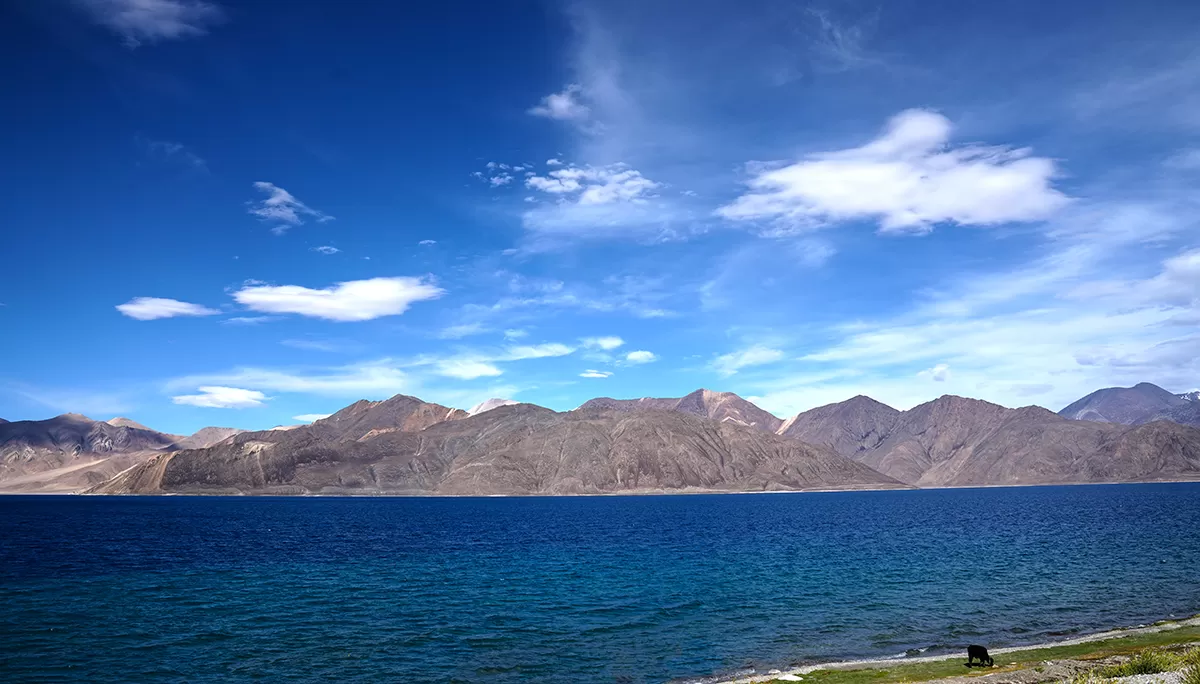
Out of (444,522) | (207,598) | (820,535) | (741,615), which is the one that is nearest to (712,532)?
(820,535)

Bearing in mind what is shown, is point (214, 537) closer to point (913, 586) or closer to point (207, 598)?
point (207, 598)

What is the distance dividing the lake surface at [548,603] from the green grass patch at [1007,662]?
13.8 feet

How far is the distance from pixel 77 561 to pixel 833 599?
80.8m

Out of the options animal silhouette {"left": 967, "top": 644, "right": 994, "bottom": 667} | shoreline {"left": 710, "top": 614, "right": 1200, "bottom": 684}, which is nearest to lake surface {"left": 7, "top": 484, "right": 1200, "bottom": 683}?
shoreline {"left": 710, "top": 614, "right": 1200, "bottom": 684}

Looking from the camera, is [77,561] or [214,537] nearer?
[77,561]

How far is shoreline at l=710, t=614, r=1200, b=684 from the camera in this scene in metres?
35.9

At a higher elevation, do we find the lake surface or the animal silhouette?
the animal silhouette

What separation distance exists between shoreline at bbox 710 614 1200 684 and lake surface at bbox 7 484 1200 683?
181cm

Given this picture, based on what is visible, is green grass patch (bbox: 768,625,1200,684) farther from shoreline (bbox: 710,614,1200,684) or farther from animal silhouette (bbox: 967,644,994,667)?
animal silhouette (bbox: 967,644,994,667)

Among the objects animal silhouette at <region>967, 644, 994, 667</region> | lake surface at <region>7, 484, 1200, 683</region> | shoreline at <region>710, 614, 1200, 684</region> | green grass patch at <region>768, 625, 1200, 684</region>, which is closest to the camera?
green grass patch at <region>768, 625, 1200, 684</region>

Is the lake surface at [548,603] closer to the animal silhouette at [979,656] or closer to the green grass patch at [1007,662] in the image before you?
the green grass patch at [1007,662]

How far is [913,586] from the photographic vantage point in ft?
203

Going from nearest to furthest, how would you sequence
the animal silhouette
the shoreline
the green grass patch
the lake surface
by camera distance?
1. the green grass patch
2. the animal silhouette
3. the shoreline
4. the lake surface

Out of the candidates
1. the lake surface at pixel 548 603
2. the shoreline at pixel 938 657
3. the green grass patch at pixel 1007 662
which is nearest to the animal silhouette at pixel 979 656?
the green grass patch at pixel 1007 662
